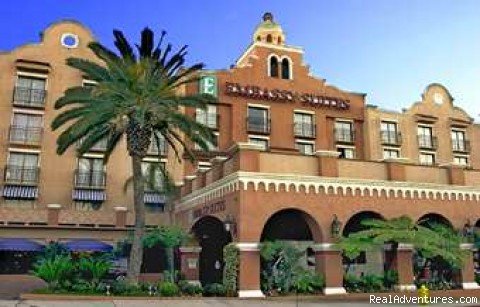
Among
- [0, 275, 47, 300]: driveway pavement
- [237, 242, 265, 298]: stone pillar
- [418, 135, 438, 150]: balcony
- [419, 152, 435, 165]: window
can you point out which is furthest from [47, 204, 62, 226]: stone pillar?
[418, 135, 438, 150]: balcony

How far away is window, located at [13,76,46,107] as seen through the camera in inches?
1544

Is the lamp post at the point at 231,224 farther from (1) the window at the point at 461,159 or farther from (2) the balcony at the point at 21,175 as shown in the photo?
(1) the window at the point at 461,159

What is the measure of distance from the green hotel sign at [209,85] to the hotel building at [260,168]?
0.08 m

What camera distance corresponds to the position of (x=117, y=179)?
4003 cm

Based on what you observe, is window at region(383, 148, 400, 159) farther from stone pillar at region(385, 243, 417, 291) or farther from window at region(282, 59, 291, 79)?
stone pillar at region(385, 243, 417, 291)

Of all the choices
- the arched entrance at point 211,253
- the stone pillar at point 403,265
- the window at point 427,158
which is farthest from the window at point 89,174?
the window at point 427,158

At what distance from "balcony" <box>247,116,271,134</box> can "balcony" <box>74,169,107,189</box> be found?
40.3 ft

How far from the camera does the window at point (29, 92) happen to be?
39.2 meters

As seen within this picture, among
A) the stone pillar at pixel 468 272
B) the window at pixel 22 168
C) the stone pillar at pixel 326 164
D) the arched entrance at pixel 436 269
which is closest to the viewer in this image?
the stone pillar at pixel 326 164

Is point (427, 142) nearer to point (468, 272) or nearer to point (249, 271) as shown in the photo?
point (468, 272)

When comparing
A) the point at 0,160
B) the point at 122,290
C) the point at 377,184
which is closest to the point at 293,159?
the point at 377,184

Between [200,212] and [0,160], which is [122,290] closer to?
[200,212]

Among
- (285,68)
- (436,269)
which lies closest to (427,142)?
(285,68)

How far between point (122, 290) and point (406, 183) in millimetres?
15184
